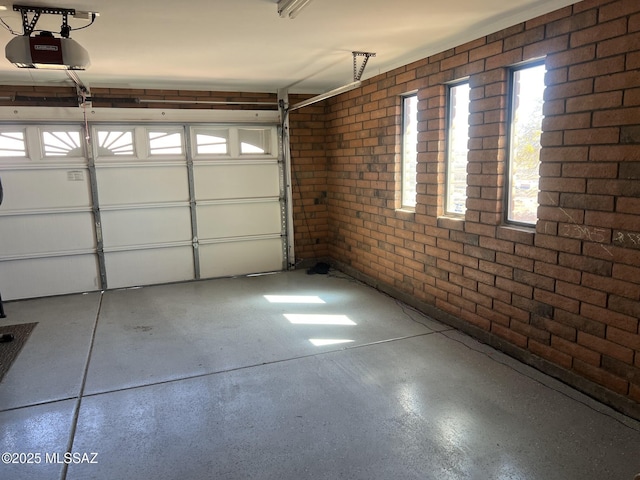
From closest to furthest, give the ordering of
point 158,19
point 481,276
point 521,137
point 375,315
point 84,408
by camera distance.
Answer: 1. point 84,408
2. point 158,19
3. point 521,137
4. point 481,276
5. point 375,315

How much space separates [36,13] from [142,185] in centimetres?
311

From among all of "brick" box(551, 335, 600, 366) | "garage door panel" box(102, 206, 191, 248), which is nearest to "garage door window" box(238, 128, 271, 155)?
"garage door panel" box(102, 206, 191, 248)

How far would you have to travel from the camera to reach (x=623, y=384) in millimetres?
2768

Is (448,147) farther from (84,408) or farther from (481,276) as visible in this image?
(84,408)

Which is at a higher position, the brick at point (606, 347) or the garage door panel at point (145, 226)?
the garage door panel at point (145, 226)

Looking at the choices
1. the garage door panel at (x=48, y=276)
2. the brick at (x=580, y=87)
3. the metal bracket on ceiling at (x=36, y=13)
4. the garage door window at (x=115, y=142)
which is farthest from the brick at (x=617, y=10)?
the garage door panel at (x=48, y=276)

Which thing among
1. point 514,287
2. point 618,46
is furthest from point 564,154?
point 514,287

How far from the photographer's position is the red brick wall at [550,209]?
2.70 meters

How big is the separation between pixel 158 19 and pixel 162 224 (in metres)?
3.32

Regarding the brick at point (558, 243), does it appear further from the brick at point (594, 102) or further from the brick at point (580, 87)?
the brick at point (580, 87)

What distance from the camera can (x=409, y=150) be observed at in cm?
501

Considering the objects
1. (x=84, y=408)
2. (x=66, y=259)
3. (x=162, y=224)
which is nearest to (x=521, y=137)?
(x=84, y=408)

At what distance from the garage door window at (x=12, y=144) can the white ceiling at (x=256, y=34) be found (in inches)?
23.5

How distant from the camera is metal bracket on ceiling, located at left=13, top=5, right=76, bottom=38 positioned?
2.87 metres
